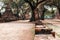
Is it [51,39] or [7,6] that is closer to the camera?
[51,39]

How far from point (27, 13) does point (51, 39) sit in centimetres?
3409

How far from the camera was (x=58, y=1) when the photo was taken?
3086 cm

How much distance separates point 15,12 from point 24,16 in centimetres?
277

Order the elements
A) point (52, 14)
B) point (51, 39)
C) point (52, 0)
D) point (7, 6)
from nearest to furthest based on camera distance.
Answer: point (51, 39) < point (52, 0) < point (7, 6) < point (52, 14)

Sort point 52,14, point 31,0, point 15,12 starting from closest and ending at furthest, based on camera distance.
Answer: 1. point 31,0
2. point 15,12
3. point 52,14

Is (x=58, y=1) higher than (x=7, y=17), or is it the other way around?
(x=58, y=1)

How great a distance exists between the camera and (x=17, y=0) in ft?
106

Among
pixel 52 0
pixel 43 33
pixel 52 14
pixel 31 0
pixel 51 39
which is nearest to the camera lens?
pixel 51 39

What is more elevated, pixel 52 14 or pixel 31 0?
pixel 31 0

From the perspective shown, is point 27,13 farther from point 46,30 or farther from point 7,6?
point 46,30

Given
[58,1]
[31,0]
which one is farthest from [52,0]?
[31,0]

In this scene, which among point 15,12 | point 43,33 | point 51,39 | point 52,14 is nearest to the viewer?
point 51,39

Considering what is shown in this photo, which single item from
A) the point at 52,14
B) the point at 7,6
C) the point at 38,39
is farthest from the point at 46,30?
the point at 52,14

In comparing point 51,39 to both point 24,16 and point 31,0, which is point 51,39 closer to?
point 31,0
